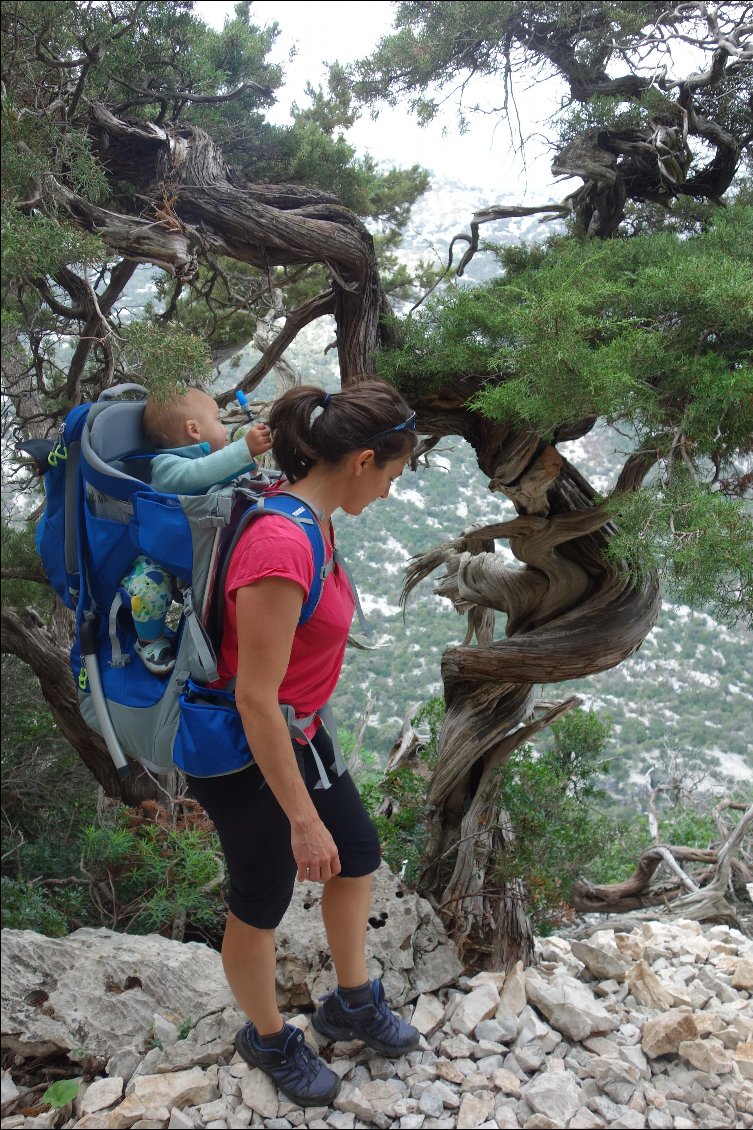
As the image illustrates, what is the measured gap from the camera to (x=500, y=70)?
3314 mm

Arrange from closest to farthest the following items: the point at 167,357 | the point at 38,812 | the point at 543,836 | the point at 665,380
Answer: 1. the point at 167,357
2. the point at 665,380
3. the point at 543,836
4. the point at 38,812

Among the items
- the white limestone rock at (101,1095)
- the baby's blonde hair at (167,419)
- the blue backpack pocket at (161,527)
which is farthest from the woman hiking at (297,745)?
the white limestone rock at (101,1095)

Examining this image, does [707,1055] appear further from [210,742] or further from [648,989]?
[210,742]

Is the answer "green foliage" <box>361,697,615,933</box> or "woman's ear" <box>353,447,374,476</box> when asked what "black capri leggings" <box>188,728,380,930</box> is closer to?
"woman's ear" <box>353,447,374,476</box>

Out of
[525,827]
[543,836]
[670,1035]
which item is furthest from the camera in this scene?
[543,836]

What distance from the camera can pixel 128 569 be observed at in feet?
5.57

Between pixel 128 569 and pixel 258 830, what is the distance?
0.57 metres

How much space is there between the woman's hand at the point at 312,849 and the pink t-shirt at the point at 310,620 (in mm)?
231

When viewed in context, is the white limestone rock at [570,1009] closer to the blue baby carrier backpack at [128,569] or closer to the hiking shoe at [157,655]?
the blue baby carrier backpack at [128,569]

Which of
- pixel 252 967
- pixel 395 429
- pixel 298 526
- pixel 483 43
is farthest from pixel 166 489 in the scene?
pixel 483 43

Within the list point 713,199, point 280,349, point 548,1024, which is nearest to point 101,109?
point 280,349

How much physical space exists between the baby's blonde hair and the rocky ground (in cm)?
143

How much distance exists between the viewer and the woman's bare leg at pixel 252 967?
1771mm

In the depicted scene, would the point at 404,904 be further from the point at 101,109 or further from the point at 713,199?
the point at 713,199
